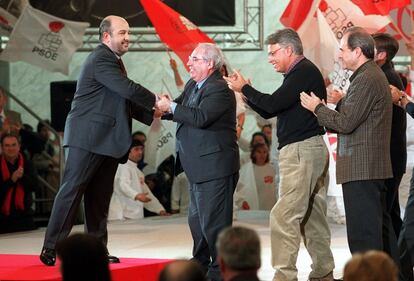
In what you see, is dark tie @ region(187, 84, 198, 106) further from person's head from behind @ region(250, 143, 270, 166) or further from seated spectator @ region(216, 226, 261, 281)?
person's head from behind @ region(250, 143, 270, 166)

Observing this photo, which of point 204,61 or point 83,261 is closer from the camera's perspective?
point 83,261

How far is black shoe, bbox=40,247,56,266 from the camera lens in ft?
20.8

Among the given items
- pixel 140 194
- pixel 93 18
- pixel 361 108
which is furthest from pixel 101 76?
pixel 93 18

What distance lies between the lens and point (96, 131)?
6.52 meters

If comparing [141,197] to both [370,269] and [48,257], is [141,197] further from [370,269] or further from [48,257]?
[370,269]

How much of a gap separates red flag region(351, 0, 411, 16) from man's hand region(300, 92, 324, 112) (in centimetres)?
383

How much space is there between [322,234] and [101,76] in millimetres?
1724

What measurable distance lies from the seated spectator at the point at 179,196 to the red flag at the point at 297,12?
146 inches

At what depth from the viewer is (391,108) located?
19.2 feet

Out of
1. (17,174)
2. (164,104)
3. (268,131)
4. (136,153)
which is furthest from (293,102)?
(268,131)

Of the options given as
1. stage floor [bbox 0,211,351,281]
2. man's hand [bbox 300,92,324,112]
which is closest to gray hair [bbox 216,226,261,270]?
man's hand [bbox 300,92,324,112]

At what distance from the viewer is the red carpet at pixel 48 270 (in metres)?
5.86

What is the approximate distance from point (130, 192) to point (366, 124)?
6.48 m

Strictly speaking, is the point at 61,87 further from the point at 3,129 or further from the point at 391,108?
the point at 391,108
